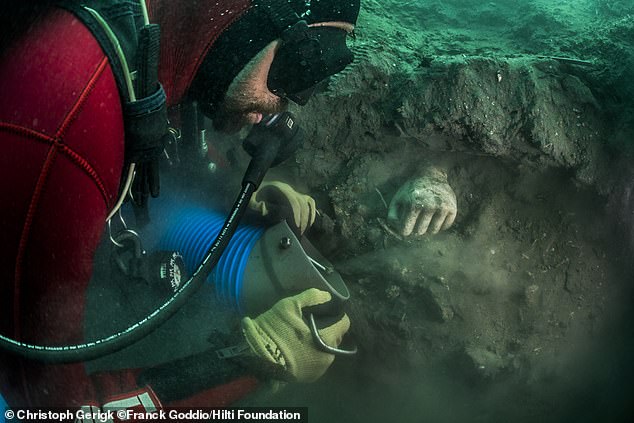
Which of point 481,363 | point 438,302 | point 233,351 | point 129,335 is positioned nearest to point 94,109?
point 129,335

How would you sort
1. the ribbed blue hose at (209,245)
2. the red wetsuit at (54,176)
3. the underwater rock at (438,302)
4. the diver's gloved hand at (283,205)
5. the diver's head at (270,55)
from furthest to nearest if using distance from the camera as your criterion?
the underwater rock at (438,302) < the diver's gloved hand at (283,205) < the ribbed blue hose at (209,245) < the diver's head at (270,55) < the red wetsuit at (54,176)

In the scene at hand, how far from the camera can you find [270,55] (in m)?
1.28

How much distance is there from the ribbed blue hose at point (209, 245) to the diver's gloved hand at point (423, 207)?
2.87ft

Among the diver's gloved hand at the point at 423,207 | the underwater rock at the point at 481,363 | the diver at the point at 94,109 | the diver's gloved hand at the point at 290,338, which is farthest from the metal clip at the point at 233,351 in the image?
the underwater rock at the point at 481,363

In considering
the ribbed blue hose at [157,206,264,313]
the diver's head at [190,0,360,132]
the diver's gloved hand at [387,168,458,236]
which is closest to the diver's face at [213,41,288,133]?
the diver's head at [190,0,360,132]

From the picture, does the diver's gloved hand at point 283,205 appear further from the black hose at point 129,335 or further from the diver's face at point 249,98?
the diver's face at point 249,98

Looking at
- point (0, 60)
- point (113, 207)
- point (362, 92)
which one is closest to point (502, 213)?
point (362, 92)

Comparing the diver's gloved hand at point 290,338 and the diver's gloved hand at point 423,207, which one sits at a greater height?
the diver's gloved hand at point 423,207

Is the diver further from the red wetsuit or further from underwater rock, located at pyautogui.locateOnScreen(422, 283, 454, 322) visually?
underwater rock, located at pyautogui.locateOnScreen(422, 283, 454, 322)

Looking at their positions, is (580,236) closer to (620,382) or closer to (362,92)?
(620,382)

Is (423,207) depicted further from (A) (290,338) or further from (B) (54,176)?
(B) (54,176)

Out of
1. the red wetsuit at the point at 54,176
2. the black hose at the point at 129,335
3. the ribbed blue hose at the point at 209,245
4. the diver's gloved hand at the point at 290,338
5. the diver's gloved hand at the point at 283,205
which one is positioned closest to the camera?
the red wetsuit at the point at 54,176

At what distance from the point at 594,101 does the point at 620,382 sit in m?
1.77

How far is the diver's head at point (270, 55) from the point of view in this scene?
48.9 inches
